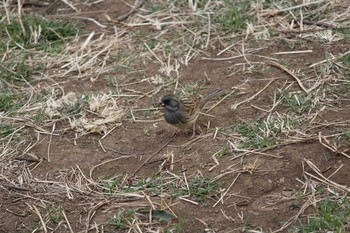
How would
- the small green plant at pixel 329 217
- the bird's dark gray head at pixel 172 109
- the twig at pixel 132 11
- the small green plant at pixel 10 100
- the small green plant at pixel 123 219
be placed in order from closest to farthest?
the small green plant at pixel 329 217 < the small green plant at pixel 123 219 < the bird's dark gray head at pixel 172 109 < the small green plant at pixel 10 100 < the twig at pixel 132 11

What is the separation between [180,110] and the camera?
7.57 metres

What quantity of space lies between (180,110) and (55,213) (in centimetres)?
159

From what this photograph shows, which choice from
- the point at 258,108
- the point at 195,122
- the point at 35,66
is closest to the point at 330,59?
the point at 258,108

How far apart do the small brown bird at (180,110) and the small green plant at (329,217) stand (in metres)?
1.74

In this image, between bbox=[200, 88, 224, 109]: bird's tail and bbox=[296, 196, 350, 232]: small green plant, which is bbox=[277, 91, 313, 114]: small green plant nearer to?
bbox=[200, 88, 224, 109]: bird's tail

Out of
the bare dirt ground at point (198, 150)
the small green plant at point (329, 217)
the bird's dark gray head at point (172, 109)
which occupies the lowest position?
the bare dirt ground at point (198, 150)

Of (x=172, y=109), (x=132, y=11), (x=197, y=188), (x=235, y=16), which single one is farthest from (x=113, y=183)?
(x=132, y=11)

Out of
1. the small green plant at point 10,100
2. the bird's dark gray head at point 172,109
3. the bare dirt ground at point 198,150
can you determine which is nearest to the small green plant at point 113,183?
the bare dirt ground at point 198,150

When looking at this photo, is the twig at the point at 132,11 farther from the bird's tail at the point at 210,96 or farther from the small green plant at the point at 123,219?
the small green plant at the point at 123,219

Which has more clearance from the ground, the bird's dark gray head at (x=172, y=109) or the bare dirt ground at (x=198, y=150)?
the bird's dark gray head at (x=172, y=109)

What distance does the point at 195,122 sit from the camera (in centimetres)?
784

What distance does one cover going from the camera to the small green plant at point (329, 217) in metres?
5.99

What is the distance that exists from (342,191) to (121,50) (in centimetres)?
375

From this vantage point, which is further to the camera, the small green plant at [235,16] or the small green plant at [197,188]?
the small green plant at [235,16]
